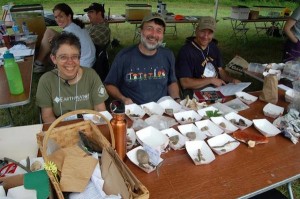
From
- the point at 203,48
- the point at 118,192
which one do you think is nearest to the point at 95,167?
the point at 118,192

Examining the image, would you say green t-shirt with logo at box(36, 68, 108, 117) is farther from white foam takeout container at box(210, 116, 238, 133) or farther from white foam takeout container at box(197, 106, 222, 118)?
white foam takeout container at box(210, 116, 238, 133)

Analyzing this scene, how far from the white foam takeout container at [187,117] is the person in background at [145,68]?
72 centimetres

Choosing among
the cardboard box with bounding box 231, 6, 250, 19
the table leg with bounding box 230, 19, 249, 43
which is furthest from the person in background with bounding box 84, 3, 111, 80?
the table leg with bounding box 230, 19, 249, 43

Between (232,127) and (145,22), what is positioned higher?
(145,22)

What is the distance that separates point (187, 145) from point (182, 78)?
1.52m

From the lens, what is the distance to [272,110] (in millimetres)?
2105

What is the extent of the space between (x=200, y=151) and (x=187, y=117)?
42cm

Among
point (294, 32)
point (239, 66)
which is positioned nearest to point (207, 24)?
point (239, 66)

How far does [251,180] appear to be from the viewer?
1.37 metres

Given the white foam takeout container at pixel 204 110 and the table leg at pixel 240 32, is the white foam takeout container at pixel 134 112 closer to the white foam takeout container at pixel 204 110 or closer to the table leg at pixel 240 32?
the white foam takeout container at pixel 204 110

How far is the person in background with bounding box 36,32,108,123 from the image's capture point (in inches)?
80.8

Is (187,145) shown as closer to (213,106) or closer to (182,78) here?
(213,106)

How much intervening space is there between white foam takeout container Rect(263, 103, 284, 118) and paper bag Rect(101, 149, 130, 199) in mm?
1420

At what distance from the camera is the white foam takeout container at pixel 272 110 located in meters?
2.02
